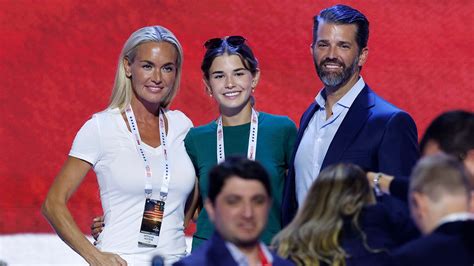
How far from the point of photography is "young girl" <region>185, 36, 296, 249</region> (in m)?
4.10

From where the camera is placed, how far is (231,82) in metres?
4.12

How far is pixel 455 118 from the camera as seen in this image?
3.35 m

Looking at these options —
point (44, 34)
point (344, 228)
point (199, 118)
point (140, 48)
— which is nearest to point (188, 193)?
point (140, 48)

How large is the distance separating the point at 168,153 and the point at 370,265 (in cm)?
115

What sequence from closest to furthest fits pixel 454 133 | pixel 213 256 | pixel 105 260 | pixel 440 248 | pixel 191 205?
pixel 440 248
pixel 213 256
pixel 454 133
pixel 105 260
pixel 191 205

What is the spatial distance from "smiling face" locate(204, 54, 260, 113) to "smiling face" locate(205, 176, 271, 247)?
1.00 metres

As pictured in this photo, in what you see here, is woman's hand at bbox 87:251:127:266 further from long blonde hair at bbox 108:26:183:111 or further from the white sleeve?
long blonde hair at bbox 108:26:183:111

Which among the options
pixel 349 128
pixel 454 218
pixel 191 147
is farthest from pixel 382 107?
pixel 454 218

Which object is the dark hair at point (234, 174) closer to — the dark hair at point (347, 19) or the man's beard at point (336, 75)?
the man's beard at point (336, 75)

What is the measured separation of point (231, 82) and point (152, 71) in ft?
0.98

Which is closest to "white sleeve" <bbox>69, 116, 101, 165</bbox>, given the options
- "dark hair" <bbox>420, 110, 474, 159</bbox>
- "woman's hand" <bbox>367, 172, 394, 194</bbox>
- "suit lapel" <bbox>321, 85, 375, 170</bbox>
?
"suit lapel" <bbox>321, 85, 375, 170</bbox>

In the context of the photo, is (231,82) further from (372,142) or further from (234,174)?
(234,174)

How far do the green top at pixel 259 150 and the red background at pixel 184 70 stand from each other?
5.34 feet

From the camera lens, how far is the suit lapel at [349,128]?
393 cm
